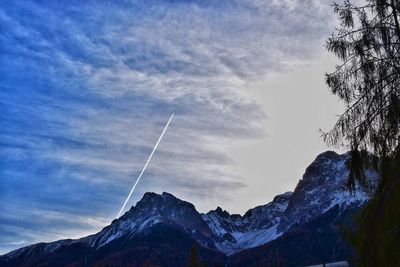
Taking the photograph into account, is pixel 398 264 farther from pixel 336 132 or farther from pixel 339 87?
pixel 339 87

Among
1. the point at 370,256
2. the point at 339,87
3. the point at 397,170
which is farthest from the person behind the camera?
the point at 339,87

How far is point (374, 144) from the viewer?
11.3m

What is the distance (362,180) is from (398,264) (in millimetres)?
2099

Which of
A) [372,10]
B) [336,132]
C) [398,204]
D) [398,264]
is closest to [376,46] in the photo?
[372,10]

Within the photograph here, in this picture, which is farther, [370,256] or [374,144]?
[374,144]

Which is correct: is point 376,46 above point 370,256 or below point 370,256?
above

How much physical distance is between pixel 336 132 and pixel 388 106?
1.41 metres

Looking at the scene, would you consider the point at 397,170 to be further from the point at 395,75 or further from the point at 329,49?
the point at 329,49

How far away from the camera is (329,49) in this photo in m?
12.5

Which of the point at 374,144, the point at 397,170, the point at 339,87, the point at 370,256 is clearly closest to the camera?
the point at 370,256

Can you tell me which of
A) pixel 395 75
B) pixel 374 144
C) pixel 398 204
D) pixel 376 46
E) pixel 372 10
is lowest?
pixel 398 204

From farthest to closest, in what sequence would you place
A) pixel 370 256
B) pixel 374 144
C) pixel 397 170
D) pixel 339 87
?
pixel 339 87 < pixel 374 144 < pixel 397 170 < pixel 370 256

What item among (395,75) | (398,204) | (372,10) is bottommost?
(398,204)

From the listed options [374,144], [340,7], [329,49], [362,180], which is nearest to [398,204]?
[362,180]
